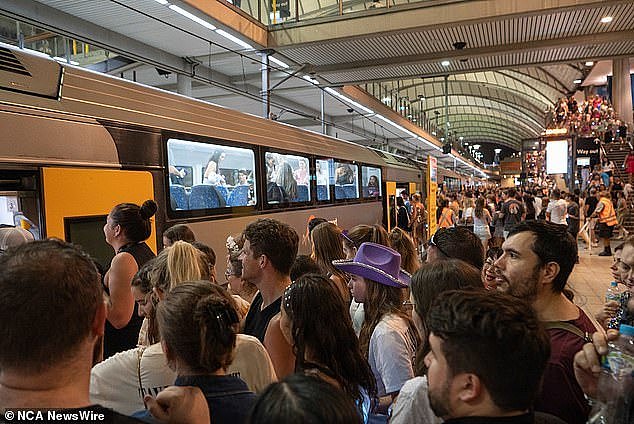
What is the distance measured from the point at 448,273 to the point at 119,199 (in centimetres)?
358

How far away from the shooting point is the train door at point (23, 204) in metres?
3.94

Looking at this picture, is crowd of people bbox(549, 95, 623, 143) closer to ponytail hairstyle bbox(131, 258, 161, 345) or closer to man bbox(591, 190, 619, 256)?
man bbox(591, 190, 619, 256)

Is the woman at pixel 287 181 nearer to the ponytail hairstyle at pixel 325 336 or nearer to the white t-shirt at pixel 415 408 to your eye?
the ponytail hairstyle at pixel 325 336

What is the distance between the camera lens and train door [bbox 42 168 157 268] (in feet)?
13.4

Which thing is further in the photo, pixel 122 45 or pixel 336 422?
pixel 122 45

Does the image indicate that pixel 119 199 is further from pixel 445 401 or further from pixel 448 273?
pixel 445 401

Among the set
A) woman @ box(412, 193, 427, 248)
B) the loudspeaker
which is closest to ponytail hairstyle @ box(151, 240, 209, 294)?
woman @ box(412, 193, 427, 248)

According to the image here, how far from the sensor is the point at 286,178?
8703 mm

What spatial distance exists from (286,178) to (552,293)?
666cm

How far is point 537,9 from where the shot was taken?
27.4ft

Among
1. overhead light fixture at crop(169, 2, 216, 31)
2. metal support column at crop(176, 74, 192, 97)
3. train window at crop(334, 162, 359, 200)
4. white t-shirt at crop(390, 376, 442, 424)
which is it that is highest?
overhead light fixture at crop(169, 2, 216, 31)

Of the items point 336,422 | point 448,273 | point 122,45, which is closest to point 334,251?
point 448,273

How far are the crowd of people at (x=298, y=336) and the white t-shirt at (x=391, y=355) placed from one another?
0.4 inches

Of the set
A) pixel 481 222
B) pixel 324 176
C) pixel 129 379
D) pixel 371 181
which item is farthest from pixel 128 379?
pixel 371 181
